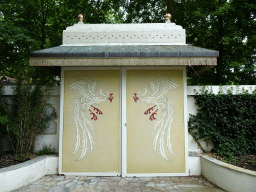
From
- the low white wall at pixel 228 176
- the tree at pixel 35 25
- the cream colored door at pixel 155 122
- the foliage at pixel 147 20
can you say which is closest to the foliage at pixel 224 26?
the foliage at pixel 147 20

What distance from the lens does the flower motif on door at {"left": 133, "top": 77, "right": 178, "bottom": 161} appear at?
13.9 feet

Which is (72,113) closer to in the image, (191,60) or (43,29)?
(191,60)

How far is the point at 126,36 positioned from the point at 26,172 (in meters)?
4.06

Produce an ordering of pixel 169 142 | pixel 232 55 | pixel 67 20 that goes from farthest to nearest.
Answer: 1. pixel 67 20
2. pixel 232 55
3. pixel 169 142

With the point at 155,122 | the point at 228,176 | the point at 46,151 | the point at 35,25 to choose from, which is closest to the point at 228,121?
the point at 228,176

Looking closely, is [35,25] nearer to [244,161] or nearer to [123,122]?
[123,122]

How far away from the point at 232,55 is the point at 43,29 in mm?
9347

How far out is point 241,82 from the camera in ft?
30.9

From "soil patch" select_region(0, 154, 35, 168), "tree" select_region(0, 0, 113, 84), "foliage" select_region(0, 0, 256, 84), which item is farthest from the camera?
"foliage" select_region(0, 0, 256, 84)

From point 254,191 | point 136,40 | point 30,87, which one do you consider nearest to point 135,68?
Result: point 136,40

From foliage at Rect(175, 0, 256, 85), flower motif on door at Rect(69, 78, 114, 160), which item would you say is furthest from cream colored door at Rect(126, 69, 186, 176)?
foliage at Rect(175, 0, 256, 85)

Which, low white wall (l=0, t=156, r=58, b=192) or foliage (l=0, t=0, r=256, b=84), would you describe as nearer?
low white wall (l=0, t=156, r=58, b=192)

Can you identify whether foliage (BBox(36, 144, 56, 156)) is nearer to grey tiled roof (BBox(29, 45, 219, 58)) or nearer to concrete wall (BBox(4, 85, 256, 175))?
concrete wall (BBox(4, 85, 256, 175))

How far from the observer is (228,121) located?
4520mm
